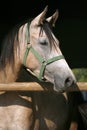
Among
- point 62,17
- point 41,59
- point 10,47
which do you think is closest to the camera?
point 41,59

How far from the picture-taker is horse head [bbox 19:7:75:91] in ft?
11.5

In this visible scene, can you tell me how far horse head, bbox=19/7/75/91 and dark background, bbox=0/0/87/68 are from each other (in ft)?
7.38

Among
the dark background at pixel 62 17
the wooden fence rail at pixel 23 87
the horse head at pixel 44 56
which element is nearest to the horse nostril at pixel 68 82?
the horse head at pixel 44 56

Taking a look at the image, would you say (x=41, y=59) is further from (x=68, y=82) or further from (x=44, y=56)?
(x=68, y=82)

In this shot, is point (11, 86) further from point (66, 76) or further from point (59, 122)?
point (59, 122)

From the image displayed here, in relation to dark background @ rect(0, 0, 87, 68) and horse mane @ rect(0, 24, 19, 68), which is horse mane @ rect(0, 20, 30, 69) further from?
dark background @ rect(0, 0, 87, 68)

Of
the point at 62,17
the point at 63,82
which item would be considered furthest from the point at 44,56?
the point at 62,17

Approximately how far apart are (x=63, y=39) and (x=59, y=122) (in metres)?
2.26

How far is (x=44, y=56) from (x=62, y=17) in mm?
2575

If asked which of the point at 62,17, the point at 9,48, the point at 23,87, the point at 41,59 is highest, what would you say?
the point at 62,17

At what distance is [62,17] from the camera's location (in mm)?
6062

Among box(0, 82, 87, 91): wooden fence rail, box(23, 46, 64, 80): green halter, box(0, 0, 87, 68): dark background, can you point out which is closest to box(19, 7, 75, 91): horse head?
box(23, 46, 64, 80): green halter

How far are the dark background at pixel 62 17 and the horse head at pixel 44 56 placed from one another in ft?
7.38

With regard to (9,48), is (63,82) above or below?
below
